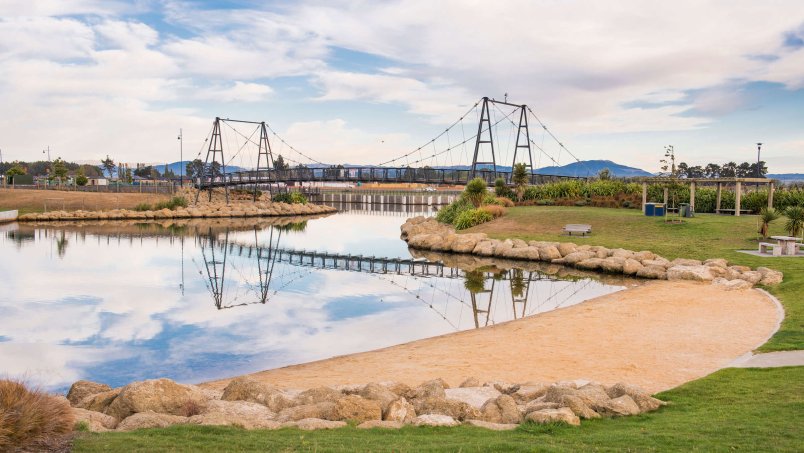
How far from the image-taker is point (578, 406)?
7.69 meters

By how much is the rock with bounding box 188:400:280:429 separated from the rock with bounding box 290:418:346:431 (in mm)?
254

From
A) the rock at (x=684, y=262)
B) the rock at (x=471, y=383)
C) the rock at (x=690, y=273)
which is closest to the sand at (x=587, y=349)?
the rock at (x=471, y=383)

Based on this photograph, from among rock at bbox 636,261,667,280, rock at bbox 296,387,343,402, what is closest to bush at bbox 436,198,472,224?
rock at bbox 636,261,667,280

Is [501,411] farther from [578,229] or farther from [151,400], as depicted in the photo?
[578,229]

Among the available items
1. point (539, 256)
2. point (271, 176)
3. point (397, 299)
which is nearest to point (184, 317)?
point (397, 299)

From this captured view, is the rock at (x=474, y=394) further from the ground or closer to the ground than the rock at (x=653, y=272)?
closer to the ground

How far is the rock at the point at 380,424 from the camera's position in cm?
723

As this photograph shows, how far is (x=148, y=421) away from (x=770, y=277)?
58.7ft

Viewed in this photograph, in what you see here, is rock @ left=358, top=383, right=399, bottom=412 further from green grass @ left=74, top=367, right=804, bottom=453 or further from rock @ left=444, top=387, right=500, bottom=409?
green grass @ left=74, top=367, right=804, bottom=453

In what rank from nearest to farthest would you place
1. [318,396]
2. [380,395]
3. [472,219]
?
[380,395] < [318,396] < [472,219]

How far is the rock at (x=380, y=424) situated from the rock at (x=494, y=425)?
0.88 metres

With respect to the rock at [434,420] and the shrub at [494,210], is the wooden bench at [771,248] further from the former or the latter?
the rock at [434,420]

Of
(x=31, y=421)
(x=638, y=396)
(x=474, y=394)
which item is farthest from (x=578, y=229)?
(x=31, y=421)

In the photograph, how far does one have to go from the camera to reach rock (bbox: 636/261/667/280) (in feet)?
71.9
